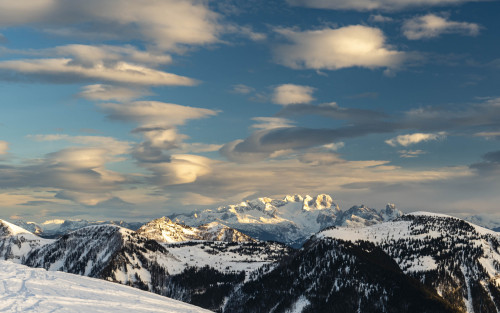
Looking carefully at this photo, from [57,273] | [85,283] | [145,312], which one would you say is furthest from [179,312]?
[57,273]

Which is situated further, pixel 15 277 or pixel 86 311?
pixel 15 277

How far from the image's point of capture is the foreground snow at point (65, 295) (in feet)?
223

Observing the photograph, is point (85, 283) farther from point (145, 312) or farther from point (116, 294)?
point (145, 312)

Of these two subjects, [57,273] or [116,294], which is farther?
[57,273]

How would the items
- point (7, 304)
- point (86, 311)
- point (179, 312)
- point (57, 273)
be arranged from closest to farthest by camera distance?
point (7, 304) → point (86, 311) → point (179, 312) → point (57, 273)

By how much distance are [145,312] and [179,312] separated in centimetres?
880

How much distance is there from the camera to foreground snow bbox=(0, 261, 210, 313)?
68062mm

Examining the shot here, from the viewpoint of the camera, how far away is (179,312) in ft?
276

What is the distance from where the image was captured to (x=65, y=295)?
75.1 m

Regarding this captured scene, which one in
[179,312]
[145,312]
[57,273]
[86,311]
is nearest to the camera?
[86,311]

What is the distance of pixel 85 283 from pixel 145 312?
15.7 metres

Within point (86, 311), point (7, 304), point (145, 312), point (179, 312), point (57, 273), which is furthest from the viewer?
point (57, 273)

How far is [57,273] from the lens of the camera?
8994cm

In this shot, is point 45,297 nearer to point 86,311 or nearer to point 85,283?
point 86,311
